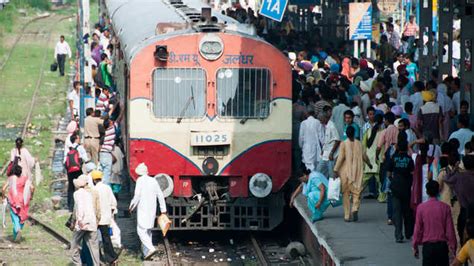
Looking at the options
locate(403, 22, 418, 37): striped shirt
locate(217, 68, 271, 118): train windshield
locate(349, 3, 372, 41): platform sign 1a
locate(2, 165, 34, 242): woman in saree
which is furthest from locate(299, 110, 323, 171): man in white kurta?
locate(403, 22, 418, 37): striped shirt

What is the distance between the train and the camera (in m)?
18.7

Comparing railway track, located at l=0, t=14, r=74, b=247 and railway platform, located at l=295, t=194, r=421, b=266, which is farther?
railway track, located at l=0, t=14, r=74, b=247

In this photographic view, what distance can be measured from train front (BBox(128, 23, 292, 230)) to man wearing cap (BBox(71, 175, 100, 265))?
2306mm

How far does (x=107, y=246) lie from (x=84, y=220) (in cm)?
110

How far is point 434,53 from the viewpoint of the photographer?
27406 millimetres

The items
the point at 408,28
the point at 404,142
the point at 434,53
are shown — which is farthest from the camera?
the point at 408,28

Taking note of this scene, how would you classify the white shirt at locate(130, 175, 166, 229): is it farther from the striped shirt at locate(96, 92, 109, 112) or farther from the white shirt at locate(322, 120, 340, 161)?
the striped shirt at locate(96, 92, 109, 112)

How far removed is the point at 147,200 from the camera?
706 inches

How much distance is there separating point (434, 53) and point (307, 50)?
513 centimetres

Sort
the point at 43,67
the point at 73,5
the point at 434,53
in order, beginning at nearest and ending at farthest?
the point at 434,53
the point at 43,67
the point at 73,5

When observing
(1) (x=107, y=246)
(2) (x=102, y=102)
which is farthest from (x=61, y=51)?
(1) (x=107, y=246)

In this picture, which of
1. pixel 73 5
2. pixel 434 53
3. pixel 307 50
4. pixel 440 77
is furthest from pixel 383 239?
pixel 73 5

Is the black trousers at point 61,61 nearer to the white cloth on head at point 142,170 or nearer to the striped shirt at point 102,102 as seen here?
the striped shirt at point 102,102

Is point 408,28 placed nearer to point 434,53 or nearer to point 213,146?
point 434,53
